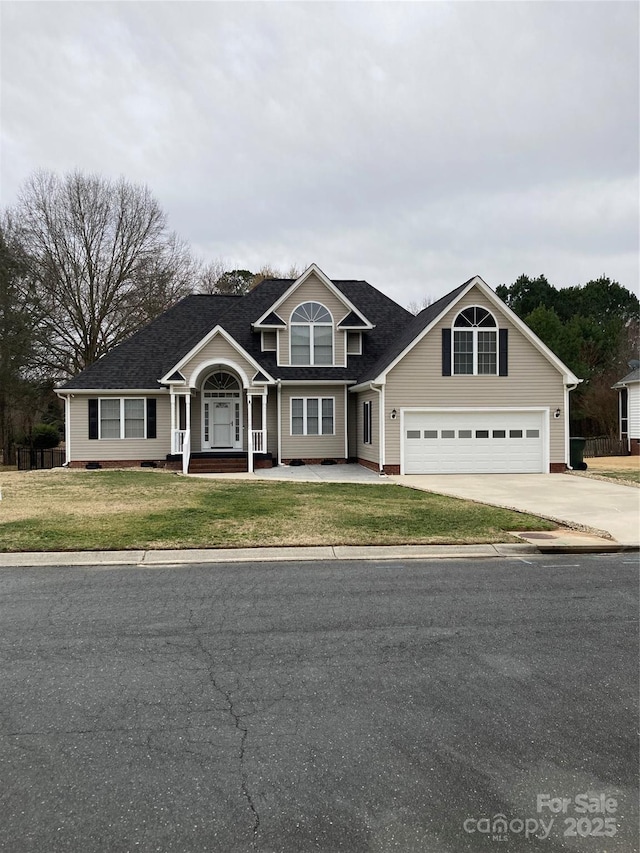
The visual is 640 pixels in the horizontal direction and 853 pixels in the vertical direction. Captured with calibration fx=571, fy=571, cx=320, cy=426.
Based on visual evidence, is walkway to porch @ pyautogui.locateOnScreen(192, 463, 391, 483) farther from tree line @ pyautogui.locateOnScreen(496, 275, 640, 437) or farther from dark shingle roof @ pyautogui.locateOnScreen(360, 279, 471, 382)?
tree line @ pyautogui.locateOnScreen(496, 275, 640, 437)

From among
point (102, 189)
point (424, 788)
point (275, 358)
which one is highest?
point (102, 189)

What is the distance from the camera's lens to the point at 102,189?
3297cm

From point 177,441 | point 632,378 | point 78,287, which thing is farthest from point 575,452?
point 78,287

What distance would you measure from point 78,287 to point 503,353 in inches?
960

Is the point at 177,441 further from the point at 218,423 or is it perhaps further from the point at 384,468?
the point at 384,468

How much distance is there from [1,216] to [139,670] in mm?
33968

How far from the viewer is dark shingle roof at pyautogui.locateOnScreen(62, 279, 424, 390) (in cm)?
2347

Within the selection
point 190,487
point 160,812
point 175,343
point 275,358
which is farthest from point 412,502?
point 175,343

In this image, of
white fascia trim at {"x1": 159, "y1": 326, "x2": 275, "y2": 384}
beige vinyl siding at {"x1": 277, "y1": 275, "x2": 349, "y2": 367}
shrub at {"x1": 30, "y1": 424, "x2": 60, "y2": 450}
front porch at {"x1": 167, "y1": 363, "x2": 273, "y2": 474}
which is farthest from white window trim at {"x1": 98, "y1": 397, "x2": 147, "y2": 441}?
shrub at {"x1": 30, "y1": 424, "x2": 60, "y2": 450}

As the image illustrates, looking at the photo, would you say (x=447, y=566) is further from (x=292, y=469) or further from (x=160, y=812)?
(x=292, y=469)

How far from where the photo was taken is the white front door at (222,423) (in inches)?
948

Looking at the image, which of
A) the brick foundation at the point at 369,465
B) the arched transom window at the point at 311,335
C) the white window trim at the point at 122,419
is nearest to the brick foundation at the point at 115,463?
the white window trim at the point at 122,419

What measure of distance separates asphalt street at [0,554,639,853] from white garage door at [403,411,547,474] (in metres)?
14.2

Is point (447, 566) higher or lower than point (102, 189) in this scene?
lower
